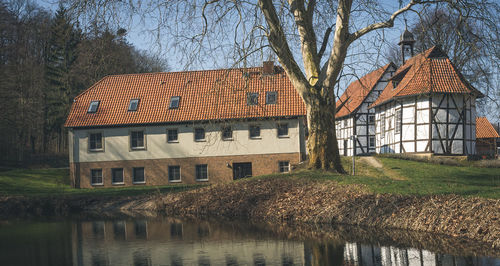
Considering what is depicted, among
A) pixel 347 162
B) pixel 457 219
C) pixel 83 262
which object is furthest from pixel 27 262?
pixel 347 162

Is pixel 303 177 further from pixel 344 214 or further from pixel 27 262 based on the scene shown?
pixel 27 262

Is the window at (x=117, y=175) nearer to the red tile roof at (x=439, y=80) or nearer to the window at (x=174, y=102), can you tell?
the window at (x=174, y=102)

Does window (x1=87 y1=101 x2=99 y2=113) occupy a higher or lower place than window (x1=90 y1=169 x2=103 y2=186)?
higher

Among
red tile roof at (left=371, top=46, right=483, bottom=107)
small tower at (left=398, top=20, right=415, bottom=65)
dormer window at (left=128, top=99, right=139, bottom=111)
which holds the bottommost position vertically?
dormer window at (left=128, top=99, right=139, bottom=111)

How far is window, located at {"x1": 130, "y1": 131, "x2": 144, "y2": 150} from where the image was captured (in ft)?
105

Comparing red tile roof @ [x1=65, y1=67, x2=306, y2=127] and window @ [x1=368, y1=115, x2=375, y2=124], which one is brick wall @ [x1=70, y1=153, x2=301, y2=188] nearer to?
red tile roof @ [x1=65, y1=67, x2=306, y2=127]

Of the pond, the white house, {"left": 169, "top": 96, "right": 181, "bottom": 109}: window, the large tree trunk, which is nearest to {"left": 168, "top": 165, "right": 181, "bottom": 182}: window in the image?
the white house

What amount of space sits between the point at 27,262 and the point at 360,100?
32.5m

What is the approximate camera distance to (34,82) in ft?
148

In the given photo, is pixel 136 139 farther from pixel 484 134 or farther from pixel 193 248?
pixel 484 134

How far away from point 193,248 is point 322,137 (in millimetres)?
7466

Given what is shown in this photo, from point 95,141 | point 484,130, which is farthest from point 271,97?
point 484,130

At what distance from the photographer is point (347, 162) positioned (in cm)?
2816

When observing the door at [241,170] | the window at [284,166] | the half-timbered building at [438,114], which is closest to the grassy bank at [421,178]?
the half-timbered building at [438,114]
